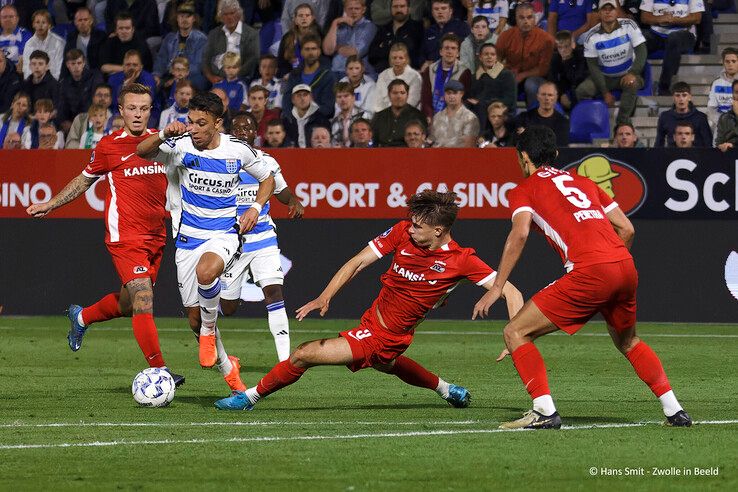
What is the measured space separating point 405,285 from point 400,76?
10307 millimetres

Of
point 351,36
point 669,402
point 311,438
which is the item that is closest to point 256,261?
point 311,438

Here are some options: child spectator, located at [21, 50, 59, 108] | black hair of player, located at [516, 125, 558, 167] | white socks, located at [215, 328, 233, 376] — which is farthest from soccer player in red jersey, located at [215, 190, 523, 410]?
child spectator, located at [21, 50, 59, 108]

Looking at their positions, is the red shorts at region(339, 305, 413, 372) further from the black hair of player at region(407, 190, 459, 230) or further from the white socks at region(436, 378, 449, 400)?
the black hair of player at region(407, 190, 459, 230)

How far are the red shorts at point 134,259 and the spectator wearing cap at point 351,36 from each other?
9746 mm

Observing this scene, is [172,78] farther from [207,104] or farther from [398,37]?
[207,104]

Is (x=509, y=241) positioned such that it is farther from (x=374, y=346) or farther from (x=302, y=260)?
(x=302, y=260)

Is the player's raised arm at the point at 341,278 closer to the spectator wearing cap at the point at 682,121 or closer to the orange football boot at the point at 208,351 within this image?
the orange football boot at the point at 208,351

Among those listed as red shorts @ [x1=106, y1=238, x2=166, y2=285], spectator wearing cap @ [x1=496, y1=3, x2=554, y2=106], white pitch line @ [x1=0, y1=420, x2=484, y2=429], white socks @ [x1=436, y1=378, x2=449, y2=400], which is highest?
spectator wearing cap @ [x1=496, y1=3, x2=554, y2=106]

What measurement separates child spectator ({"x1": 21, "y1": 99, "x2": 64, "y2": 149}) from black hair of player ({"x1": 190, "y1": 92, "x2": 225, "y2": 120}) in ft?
33.9

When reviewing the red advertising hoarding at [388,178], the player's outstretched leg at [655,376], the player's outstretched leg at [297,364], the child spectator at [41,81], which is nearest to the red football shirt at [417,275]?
the player's outstretched leg at [297,364]

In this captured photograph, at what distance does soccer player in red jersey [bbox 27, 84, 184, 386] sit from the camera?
11.0 metres

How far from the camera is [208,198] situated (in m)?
10.7

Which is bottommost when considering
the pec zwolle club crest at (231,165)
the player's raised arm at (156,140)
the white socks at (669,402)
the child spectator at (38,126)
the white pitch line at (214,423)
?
the child spectator at (38,126)

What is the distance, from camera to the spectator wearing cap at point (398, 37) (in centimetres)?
2027
